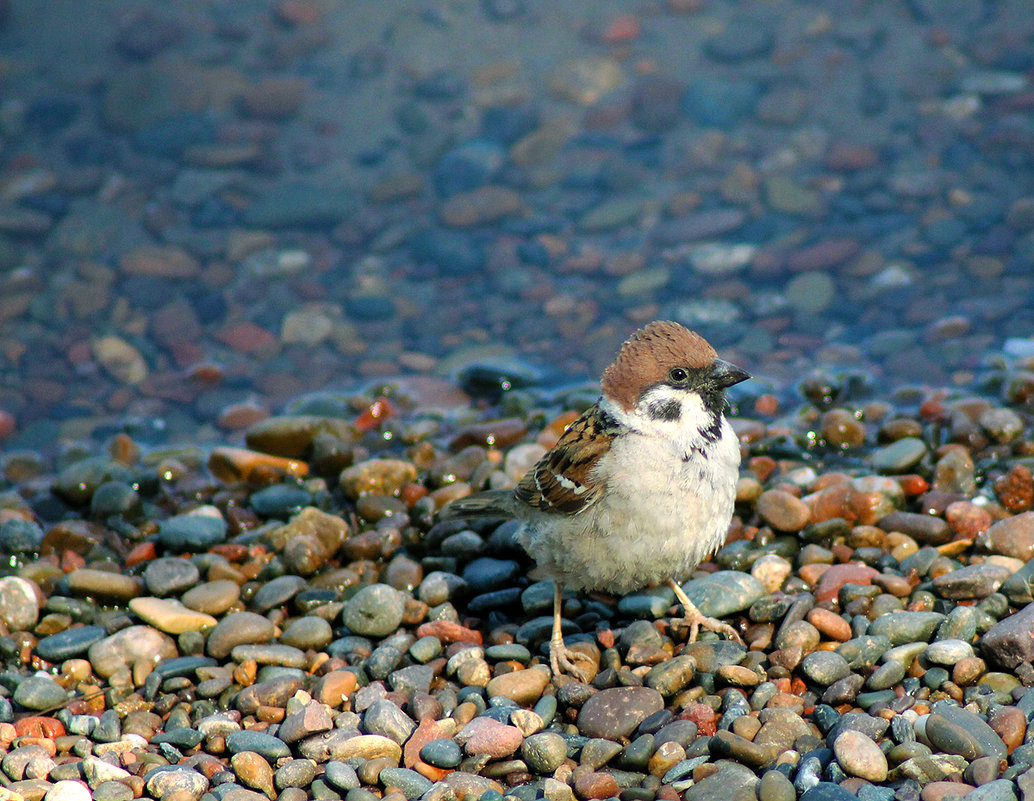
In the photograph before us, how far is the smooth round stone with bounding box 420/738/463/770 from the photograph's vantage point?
12.7 ft

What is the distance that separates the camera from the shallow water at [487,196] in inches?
309

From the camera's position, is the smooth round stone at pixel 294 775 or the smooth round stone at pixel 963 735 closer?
the smooth round stone at pixel 963 735

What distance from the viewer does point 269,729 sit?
4.22 m

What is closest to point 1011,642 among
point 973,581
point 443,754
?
point 973,581

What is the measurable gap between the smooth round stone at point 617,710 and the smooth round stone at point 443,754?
51cm

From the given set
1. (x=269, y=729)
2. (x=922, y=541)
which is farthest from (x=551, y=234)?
(x=269, y=729)

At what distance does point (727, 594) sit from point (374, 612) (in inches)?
64.5

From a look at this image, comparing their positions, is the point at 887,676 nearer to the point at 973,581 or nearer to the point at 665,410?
the point at 973,581

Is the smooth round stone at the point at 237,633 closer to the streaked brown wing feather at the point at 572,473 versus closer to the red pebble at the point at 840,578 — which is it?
the streaked brown wing feather at the point at 572,473

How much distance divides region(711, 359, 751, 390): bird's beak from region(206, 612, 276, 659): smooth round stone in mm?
2376

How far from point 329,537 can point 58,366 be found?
3.83m

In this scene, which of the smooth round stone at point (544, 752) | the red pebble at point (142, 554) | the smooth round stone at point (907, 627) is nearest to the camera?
the smooth round stone at point (544, 752)

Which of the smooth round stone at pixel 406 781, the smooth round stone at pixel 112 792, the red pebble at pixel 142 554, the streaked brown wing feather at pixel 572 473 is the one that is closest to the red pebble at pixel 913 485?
the streaked brown wing feather at pixel 572 473

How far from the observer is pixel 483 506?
5.09 metres
